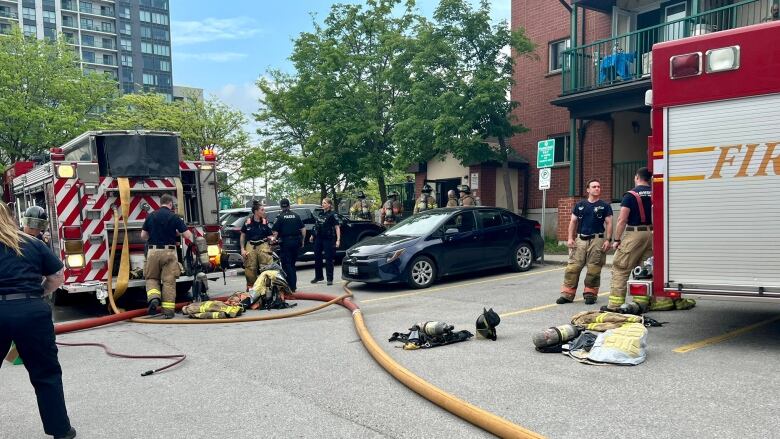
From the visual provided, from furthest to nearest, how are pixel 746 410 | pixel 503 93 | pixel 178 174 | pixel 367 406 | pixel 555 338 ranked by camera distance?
pixel 503 93 → pixel 178 174 → pixel 555 338 → pixel 367 406 → pixel 746 410

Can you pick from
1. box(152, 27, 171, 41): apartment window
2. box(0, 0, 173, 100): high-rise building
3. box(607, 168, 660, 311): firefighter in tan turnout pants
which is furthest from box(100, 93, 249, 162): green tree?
box(152, 27, 171, 41): apartment window

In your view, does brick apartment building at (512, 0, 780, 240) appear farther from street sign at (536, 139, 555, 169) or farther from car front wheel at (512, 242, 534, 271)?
car front wheel at (512, 242, 534, 271)

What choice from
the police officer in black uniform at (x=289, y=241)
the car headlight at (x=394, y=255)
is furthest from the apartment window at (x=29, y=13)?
the car headlight at (x=394, y=255)

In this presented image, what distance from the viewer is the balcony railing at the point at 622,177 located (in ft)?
53.0

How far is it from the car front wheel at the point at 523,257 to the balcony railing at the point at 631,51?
531 centimetres

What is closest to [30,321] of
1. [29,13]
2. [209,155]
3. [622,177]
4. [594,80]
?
[209,155]

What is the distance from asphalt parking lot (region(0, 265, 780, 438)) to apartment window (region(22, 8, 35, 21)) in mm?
99181

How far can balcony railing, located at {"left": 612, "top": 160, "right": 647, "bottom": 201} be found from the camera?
16.1 m

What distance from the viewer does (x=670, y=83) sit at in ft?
18.5

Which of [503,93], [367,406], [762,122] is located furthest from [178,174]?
[503,93]

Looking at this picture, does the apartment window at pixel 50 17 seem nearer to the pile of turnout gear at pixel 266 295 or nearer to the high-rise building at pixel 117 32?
the high-rise building at pixel 117 32

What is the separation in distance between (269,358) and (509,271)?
723 centimetres

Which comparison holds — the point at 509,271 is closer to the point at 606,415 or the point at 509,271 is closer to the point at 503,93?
the point at 503,93

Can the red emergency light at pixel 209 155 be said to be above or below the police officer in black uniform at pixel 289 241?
above
